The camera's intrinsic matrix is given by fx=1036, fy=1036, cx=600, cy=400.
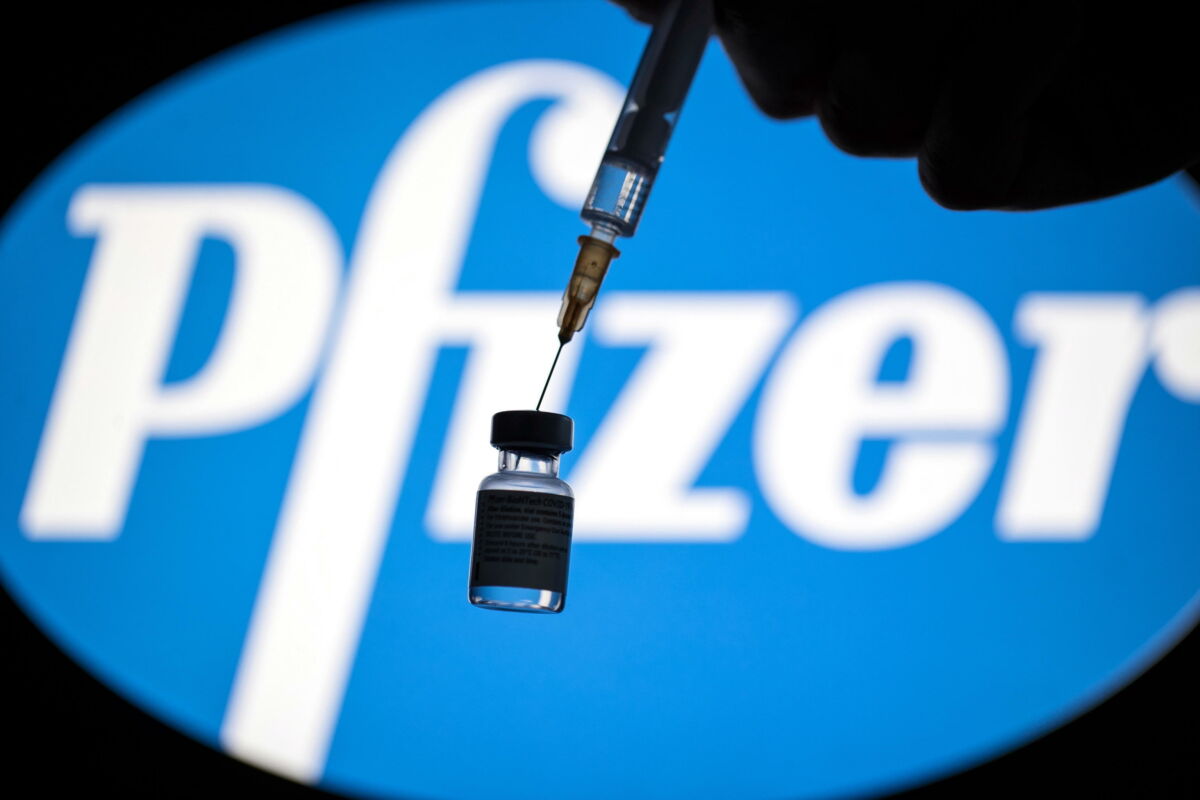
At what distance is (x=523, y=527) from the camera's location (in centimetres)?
75

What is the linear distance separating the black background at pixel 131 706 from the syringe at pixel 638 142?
145 centimetres

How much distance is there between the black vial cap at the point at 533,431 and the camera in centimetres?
74

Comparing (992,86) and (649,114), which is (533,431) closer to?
(649,114)

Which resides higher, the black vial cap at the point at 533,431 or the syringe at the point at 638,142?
the syringe at the point at 638,142

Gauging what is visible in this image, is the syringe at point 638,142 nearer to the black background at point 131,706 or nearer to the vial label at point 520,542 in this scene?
the vial label at point 520,542

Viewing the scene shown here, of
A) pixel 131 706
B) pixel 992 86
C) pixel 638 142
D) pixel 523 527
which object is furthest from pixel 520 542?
pixel 131 706

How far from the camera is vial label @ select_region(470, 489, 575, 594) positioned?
2.44 ft

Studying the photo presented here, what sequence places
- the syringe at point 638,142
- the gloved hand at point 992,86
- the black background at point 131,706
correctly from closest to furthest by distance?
the gloved hand at point 992,86, the syringe at point 638,142, the black background at point 131,706

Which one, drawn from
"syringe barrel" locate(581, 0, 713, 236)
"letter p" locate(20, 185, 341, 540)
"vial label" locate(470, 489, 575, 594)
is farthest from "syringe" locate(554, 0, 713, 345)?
"letter p" locate(20, 185, 341, 540)

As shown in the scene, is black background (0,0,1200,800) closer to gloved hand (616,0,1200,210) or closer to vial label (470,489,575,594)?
vial label (470,489,575,594)

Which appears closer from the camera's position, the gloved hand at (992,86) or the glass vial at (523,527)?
the gloved hand at (992,86)

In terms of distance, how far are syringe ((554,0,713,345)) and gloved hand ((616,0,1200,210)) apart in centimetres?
8

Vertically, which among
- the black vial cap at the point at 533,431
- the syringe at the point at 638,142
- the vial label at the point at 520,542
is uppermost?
the syringe at the point at 638,142

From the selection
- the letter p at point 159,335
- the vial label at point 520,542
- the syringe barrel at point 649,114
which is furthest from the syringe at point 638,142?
the letter p at point 159,335
